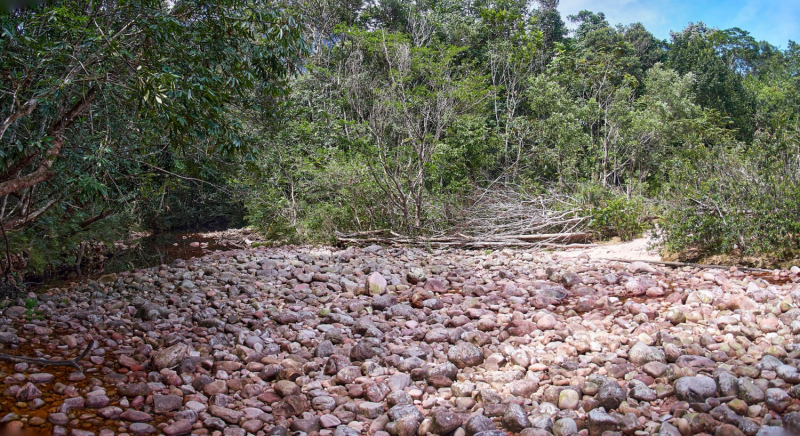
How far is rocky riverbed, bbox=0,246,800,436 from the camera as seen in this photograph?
8.18 ft

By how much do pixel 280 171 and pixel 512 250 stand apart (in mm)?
5686

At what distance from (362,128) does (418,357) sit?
7964 millimetres

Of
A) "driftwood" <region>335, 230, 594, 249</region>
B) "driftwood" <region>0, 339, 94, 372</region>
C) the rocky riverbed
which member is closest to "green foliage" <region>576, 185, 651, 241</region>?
"driftwood" <region>335, 230, 594, 249</region>

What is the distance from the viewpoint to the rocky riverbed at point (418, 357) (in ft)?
8.18

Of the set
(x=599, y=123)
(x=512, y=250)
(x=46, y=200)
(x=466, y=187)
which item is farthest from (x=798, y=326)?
(x=599, y=123)

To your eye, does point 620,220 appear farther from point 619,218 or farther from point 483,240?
point 483,240

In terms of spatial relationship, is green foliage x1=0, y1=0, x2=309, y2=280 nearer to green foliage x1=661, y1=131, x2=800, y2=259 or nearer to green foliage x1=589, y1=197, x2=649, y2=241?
green foliage x1=661, y1=131, x2=800, y2=259

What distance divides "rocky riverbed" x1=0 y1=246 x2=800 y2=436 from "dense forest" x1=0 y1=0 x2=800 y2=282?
1.17 metres

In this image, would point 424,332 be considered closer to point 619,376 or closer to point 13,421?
point 619,376

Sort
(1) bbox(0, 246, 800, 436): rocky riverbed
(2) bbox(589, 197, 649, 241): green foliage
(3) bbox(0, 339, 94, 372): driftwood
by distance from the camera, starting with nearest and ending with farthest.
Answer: (1) bbox(0, 246, 800, 436): rocky riverbed, (3) bbox(0, 339, 94, 372): driftwood, (2) bbox(589, 197, 649, 241): green foliage

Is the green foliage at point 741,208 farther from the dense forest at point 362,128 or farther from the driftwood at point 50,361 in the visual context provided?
the driftwood at point 50,361

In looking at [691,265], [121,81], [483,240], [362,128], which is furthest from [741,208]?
[362,128]

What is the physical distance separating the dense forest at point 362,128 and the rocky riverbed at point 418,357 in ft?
3.82

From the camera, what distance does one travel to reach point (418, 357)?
340 centimetres
